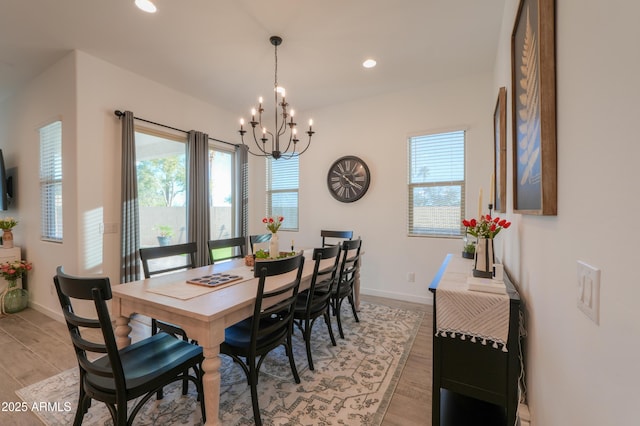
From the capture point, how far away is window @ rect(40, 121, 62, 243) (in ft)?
10.9

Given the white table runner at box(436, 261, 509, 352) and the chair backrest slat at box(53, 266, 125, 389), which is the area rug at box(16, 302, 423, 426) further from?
the white table runner at box(436, 261, 509, 352)

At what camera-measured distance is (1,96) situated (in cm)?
402

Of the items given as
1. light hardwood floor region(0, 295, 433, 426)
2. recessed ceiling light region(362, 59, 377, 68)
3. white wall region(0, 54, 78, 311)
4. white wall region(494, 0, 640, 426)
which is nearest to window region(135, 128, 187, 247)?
white wall region(0, 54, 78, 311)

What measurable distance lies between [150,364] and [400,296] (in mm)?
3211

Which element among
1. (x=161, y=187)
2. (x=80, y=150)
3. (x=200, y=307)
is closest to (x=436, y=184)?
(x=200, y=307)

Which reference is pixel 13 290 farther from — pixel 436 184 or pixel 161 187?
pixel 436 184

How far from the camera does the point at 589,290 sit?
0.70 m

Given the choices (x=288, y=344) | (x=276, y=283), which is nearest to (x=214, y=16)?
(x=276, y=283)

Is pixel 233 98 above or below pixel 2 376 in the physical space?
above

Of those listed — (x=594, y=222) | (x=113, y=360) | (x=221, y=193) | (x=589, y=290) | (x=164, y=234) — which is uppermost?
(x=221, y=193)

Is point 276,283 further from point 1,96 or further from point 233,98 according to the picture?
point 1,96

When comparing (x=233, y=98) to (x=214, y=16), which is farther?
(x=233, y=98)

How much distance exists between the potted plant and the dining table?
6.50 ft

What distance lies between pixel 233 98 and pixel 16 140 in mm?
3162
